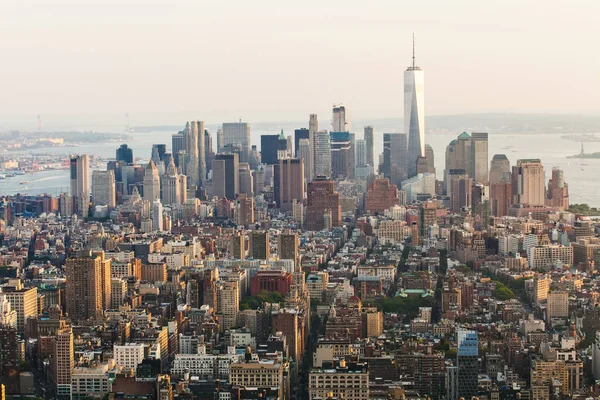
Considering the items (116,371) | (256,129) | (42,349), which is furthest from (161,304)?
(256,129)

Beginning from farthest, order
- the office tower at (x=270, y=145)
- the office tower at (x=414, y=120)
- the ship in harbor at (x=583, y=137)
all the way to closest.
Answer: the office tower at (x=270, y=145), the office tower at (x=414, y=120), the ship in harbor at (x=583, y=137)

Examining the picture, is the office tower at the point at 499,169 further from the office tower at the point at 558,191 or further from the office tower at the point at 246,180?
the office tower at the point at 246,180

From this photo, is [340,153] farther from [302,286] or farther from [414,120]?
[302,286]

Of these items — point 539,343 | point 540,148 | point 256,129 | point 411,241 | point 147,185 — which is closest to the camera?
point 539,343

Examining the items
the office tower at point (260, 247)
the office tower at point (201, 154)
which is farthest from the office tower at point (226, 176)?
the office tower at point (260, 247)

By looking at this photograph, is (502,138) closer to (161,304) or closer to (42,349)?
(161,304)
